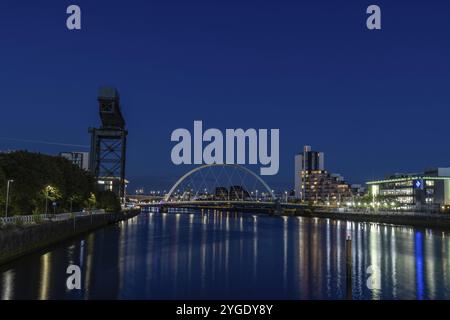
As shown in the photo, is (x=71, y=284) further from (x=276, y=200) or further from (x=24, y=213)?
(x=276, y=200)

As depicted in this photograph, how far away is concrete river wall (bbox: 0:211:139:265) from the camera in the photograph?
1059 inches

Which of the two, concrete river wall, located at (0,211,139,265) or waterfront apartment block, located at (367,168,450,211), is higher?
waterfront apartment block, located at (367,168,450,211)

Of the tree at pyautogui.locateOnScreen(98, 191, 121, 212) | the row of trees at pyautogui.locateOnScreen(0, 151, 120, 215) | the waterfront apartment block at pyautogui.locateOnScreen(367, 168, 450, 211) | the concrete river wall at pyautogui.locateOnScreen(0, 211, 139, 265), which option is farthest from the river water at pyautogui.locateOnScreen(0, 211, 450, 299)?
the waterfront apartment block at pyautogui.locateOnScreen(367, 168, 450, 211)

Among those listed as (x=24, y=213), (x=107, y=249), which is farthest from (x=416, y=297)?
(x=24, y=213)

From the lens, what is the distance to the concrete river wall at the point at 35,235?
2690 centimetres

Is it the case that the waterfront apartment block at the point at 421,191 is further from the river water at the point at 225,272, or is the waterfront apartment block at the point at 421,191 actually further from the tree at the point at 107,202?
the river water at the point at 225,272

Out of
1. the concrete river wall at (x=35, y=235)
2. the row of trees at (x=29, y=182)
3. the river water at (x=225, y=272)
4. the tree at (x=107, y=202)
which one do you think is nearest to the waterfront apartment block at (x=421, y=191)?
the tree at (x=107, y=202)

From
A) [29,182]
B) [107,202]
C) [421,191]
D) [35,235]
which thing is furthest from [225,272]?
[421,191]

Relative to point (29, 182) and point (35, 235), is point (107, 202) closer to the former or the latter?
point (29, 182)

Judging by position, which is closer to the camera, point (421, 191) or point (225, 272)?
point (225, 272)

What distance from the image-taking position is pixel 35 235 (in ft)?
108

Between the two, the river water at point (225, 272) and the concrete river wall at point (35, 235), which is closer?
the river water at point (225, 272)

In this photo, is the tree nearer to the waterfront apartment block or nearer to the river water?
the river water
